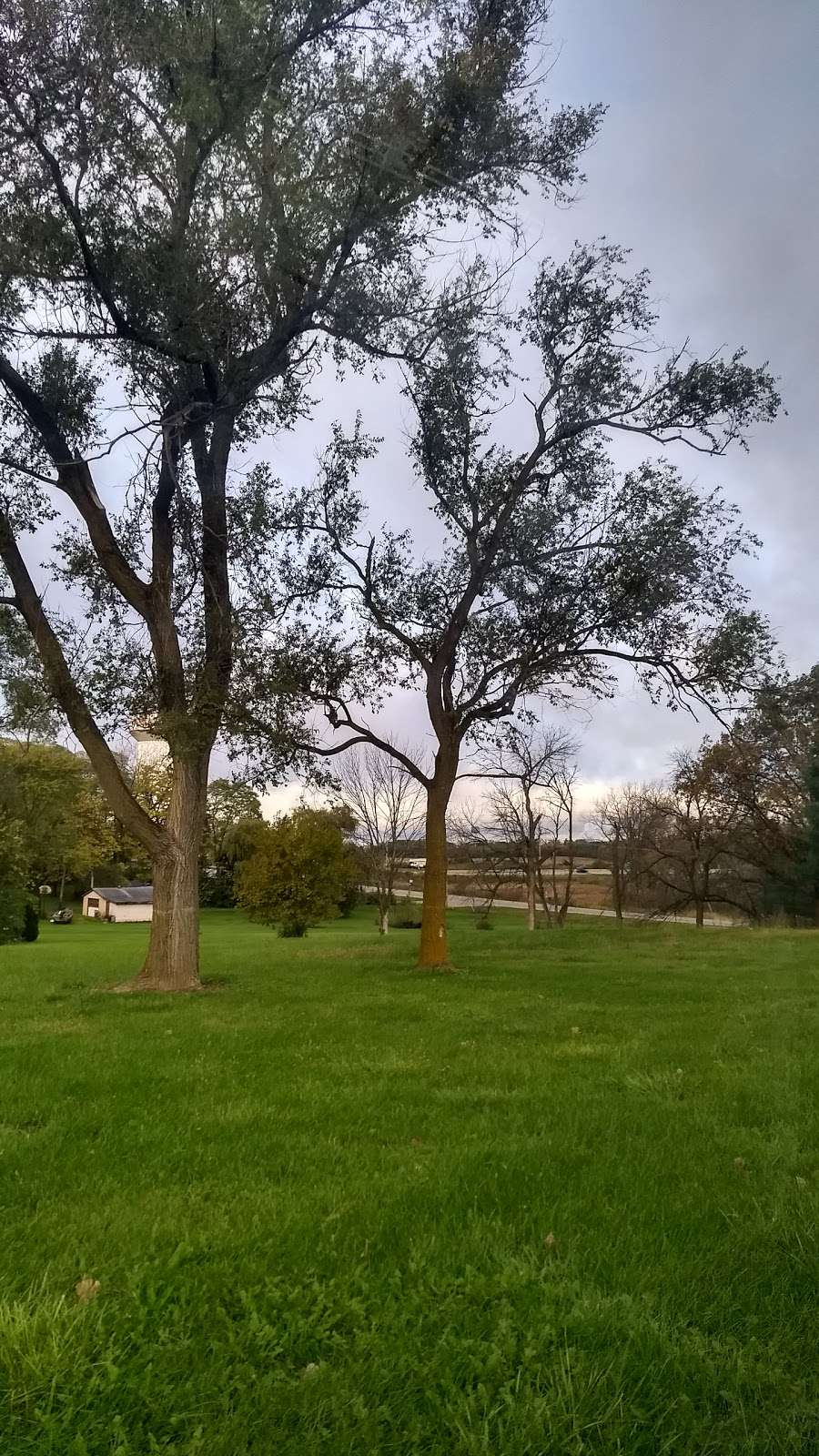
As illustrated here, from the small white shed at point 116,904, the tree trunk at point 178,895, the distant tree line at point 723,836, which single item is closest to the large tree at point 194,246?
the tree trunk at point 178,895

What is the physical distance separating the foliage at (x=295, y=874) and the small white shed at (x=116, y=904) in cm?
3672

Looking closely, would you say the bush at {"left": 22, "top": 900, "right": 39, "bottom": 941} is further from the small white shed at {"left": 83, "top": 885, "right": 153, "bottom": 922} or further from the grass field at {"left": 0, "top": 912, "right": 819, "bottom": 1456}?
the grass field at {"left": 0, "top": 912, "right": 819, "bottom": 1456}

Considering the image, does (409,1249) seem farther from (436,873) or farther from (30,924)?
(30,924)

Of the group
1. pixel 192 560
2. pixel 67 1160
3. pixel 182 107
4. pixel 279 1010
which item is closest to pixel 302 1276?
pixel 67 1160

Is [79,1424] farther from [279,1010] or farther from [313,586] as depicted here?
[313,586]

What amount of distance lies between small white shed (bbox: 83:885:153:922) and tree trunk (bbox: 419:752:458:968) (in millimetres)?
53283

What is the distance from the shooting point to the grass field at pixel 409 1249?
2.42 metres

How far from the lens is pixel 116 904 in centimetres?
6506

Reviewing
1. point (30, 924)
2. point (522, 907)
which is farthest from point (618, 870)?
point (30, 924)

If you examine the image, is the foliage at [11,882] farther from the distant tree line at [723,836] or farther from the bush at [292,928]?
the distant tree line at [723,836]

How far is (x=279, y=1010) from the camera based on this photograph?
397 inches

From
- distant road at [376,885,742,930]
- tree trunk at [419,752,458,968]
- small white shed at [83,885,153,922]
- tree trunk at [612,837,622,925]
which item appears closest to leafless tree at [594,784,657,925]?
tree trunk at [612,837,622,925]

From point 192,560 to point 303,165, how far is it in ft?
17.1

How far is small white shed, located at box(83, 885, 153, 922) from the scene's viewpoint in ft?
214
